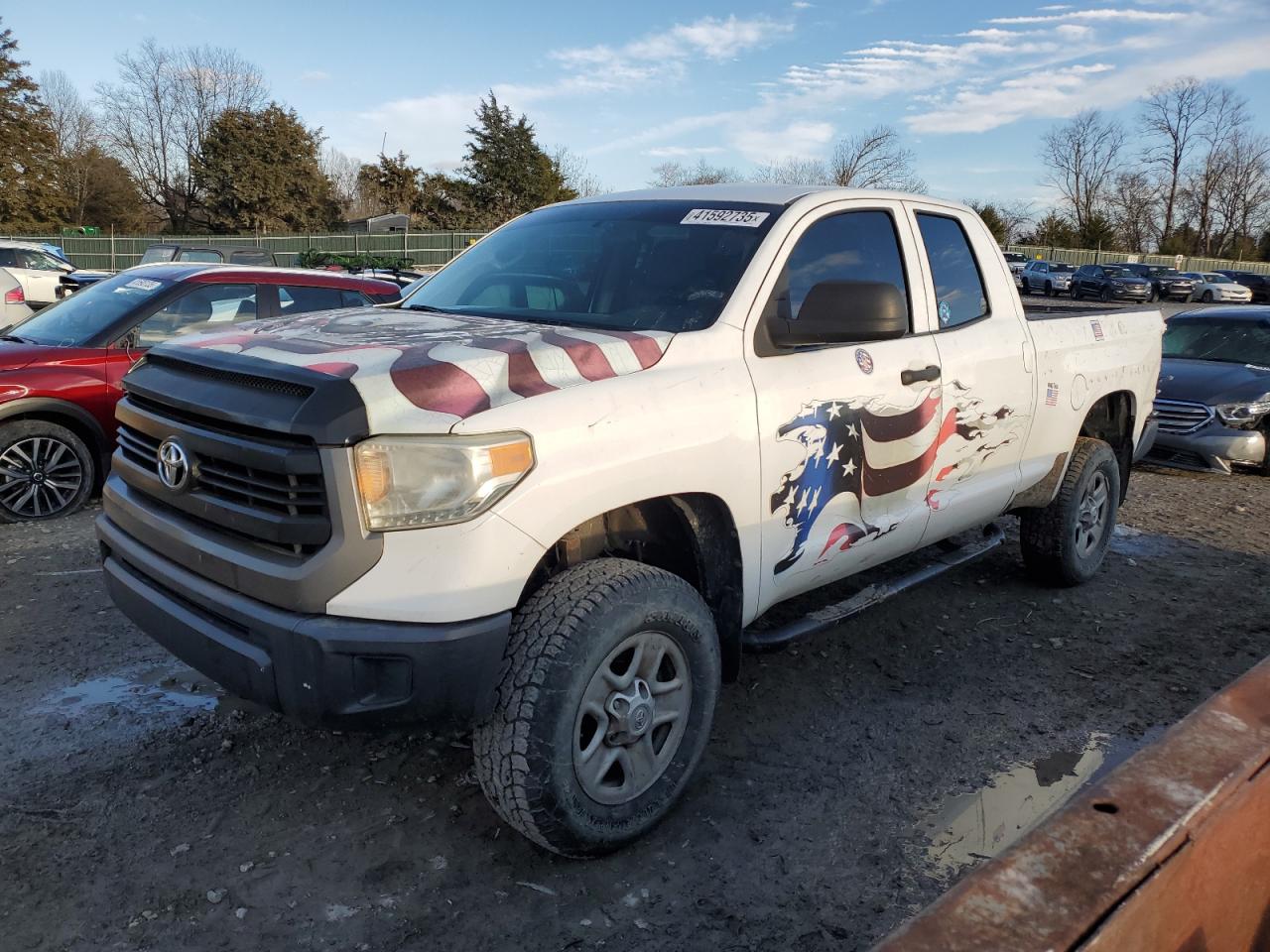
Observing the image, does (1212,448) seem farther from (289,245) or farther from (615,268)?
(289,245)

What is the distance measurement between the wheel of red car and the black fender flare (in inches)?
2.7

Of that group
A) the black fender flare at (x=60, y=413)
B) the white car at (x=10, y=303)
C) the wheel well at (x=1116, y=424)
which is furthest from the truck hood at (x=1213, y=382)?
the white car at (x=10, y=303)

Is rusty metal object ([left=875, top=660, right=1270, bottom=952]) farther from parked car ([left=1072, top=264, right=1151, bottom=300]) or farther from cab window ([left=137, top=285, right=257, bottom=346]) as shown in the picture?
parked car ([left=1072, top=264, right=1151, bottom=300])

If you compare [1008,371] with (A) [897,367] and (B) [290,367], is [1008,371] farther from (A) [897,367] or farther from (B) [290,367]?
(B) [290,367]

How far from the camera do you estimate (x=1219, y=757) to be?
1.45 meters

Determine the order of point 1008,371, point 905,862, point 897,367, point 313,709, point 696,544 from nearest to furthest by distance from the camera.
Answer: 1. point 313,709
2. point 905,862
3. point 696,544
4. point 897,367
5. point 1008,371

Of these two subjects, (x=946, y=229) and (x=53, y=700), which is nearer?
(x=53, y=700)

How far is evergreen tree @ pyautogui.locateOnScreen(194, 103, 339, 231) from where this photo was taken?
50.7 meters

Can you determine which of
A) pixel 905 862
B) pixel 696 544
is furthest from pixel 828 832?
pixel 696 544

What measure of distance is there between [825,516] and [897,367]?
2.26ft

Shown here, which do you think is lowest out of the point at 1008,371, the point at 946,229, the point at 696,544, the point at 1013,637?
the point at 1013,637

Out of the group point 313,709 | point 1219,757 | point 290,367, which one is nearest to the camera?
point 1219,757

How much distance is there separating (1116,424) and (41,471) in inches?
261

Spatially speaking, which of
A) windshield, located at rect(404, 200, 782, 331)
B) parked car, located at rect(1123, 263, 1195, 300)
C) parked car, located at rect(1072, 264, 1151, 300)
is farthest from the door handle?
parked car, located at rect(1123, 263, 1195, 300)
